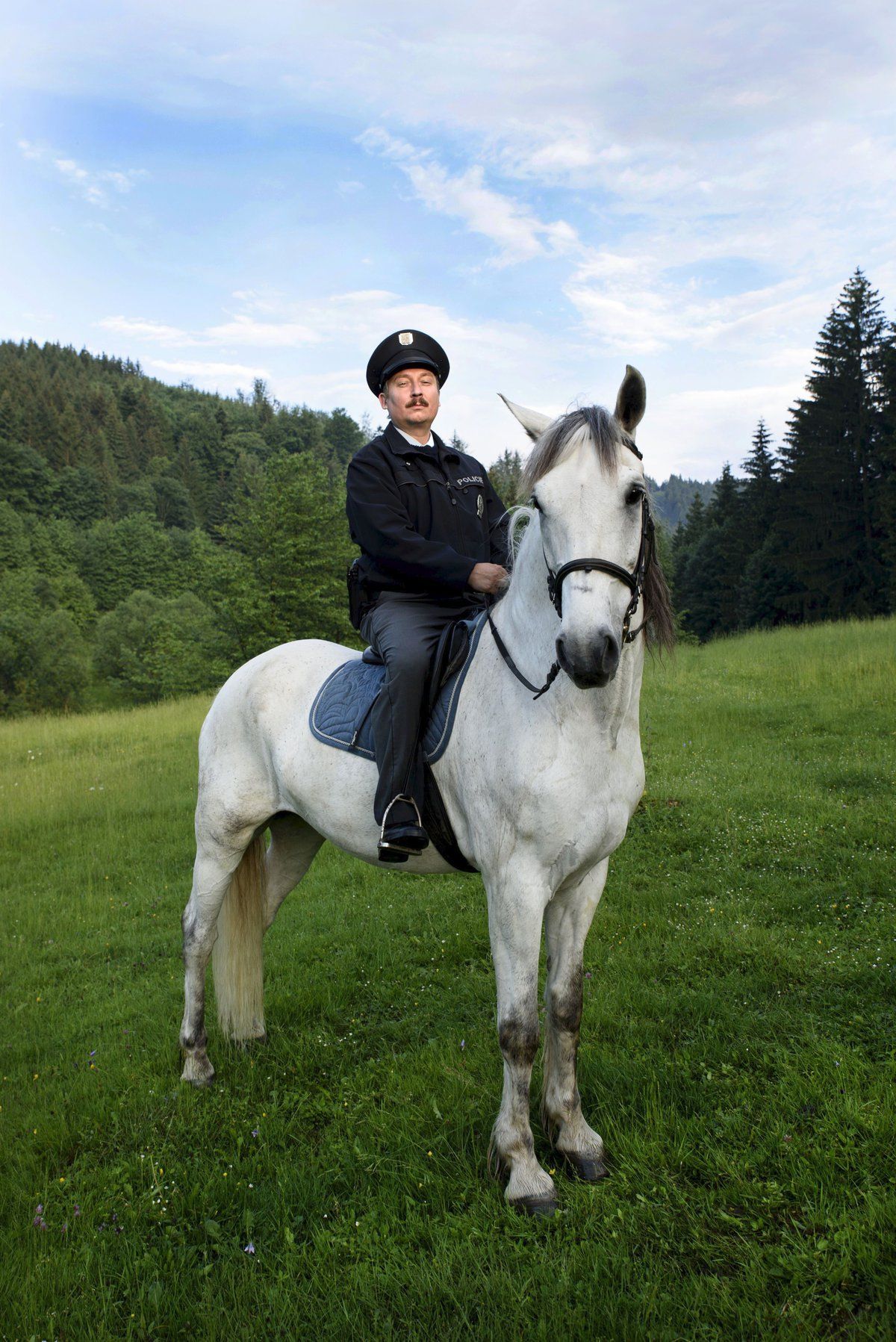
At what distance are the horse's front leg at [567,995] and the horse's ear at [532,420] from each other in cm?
190

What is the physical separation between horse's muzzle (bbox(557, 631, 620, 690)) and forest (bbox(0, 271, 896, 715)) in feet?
2.54

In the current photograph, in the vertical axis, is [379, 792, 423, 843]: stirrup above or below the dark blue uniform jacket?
below

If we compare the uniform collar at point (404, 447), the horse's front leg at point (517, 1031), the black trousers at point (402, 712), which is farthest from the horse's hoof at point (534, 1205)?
the uniform collar at point (404, 447)

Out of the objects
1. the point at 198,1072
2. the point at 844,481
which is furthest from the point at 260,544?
the point at 198,1072

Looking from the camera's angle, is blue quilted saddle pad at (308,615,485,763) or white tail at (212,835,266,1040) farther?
white tail at (212,835,266,1040)

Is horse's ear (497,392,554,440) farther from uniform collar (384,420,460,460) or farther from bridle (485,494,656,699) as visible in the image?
uniform collar (384,420,460,460)

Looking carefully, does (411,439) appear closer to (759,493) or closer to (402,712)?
(402,712)

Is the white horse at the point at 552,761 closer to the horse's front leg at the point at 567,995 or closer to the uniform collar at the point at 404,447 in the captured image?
the horse's front leg at the point at 567,995

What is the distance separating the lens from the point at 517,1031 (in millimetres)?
3152

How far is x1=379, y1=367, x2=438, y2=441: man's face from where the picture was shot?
384cm

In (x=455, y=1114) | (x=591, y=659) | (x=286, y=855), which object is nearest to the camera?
(x=591, y=659)

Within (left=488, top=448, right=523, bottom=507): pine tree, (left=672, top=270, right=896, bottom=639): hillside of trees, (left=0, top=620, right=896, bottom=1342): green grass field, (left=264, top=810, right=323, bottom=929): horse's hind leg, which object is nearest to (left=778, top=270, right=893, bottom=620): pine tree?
(left=672, top=270, right=896, bottom=639): hillside of trees

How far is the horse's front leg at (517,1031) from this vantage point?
308 cm

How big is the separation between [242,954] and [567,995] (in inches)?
80.8
